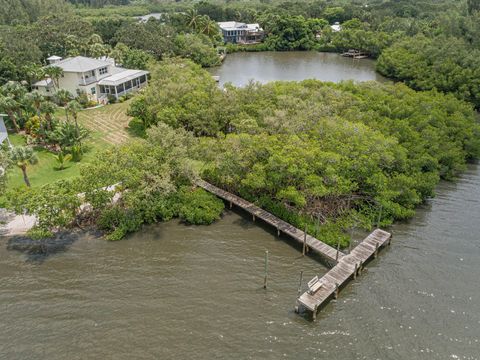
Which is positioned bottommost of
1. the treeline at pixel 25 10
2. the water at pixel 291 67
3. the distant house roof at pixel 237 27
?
the water at pixel 291 67

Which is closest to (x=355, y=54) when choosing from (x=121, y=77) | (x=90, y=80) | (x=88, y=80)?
(x=121, y=77)

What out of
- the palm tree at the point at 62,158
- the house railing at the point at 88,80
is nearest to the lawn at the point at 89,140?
the palm tree at the point at 62,158

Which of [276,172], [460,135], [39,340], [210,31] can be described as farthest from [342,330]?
[210,31]

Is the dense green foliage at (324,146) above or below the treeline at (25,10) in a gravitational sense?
below

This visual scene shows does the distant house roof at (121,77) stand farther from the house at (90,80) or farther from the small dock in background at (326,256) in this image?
the small dock in background at (326,256)

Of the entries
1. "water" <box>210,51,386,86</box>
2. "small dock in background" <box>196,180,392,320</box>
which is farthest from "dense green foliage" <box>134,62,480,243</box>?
"water" <box>210,51,386,86</box>

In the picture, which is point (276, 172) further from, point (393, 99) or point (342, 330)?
point (393, 99)
